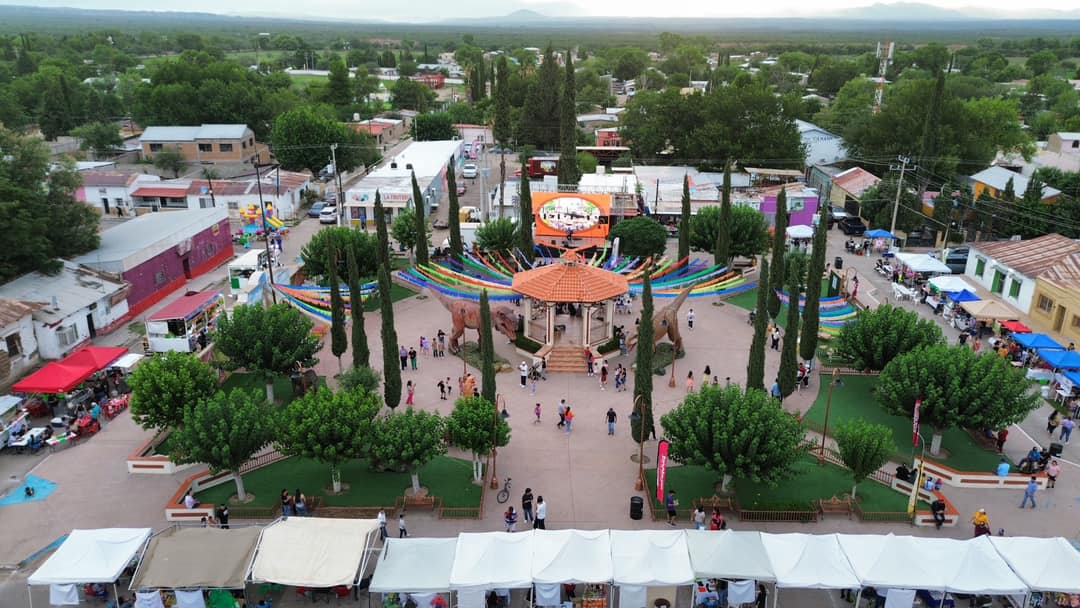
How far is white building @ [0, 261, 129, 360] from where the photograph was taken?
38.6 m

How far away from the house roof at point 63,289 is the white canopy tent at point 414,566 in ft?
89.4

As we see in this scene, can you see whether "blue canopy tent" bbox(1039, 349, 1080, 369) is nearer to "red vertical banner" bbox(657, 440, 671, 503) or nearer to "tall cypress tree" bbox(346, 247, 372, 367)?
"red vertical banner" bbox(657, 440, 671, 503)

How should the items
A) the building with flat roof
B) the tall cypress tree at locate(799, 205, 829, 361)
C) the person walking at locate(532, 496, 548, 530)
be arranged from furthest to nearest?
the building with flat roof
the tall cypress tree at locate(799, 205, 829, 361)
the person walking at locate(532, 496, 548, 530)

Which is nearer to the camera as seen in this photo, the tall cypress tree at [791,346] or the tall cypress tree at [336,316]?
the tall cypress tree at [791,346]

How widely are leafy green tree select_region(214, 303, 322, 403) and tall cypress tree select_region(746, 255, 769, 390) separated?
1916cm

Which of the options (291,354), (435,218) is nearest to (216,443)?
(291,354)

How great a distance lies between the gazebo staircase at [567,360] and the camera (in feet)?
127

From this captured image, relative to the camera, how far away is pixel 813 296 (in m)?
35.3

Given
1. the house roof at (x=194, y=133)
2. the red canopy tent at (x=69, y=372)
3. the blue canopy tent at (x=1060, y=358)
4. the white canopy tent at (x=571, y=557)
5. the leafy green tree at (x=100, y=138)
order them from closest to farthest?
the white canopy tent at (x=571, y=557) < the red canopy tent at (x=69, y=372) < the blue canopy tent at (x=1060, y=358) < the house roof at (x=194, y=133) < the leafy green tree at (x=100, y=138)

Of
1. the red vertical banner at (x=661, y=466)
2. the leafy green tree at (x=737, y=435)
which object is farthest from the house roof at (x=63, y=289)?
the leafy green tree at (x=737, y=435)

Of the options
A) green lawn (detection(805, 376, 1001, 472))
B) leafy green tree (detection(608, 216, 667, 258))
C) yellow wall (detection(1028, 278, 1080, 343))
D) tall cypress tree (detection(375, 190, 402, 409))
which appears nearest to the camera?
green lawn (detection(805, 376, 1001, 472))

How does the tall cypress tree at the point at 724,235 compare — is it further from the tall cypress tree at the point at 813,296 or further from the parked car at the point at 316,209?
the parked car at the point at 316,209

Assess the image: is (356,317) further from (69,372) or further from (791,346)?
(791,346)

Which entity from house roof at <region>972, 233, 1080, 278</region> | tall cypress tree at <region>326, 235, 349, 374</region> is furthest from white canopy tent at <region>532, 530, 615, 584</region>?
house roof at <region>972, 233, 1080, 278</region>
